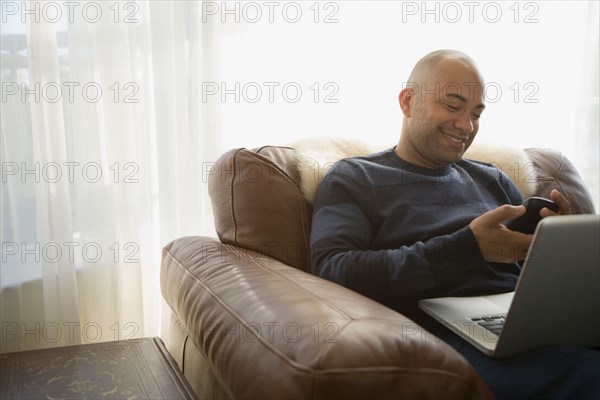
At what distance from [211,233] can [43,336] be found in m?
0.61

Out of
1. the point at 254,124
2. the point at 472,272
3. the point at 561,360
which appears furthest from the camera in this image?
the point at 254,124

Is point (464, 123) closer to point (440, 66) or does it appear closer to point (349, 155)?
point (440, 66)

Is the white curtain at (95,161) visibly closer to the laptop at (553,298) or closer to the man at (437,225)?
the man at (437,225)

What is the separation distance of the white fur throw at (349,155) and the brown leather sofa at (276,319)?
3cm

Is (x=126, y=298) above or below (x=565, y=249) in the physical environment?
below

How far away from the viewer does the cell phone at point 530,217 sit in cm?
136

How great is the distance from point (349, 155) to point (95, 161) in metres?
0.74

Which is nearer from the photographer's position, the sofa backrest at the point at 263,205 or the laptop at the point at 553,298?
the laptop at the point at 553,298

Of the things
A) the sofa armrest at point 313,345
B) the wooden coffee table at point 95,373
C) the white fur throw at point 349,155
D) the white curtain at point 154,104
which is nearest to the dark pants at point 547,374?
the sofa armrest at point 313,345

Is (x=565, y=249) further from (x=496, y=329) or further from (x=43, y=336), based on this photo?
(x=43, y=336)

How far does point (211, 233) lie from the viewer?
216 cm

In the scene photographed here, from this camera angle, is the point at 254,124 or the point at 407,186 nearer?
the point at 407,186

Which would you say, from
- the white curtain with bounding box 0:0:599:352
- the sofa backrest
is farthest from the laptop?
the white curtain with bounding box 0:0:599:352

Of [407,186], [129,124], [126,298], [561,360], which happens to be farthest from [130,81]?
[561,360]
